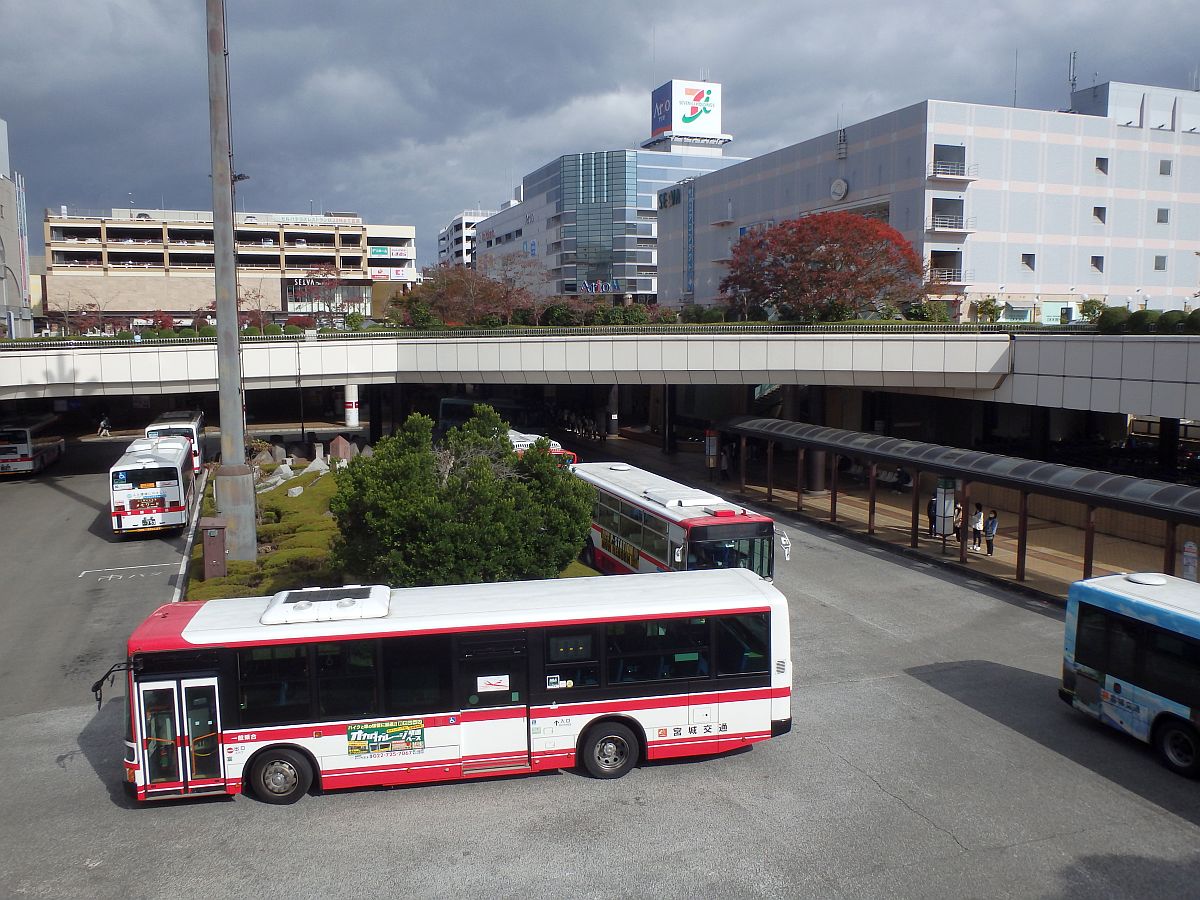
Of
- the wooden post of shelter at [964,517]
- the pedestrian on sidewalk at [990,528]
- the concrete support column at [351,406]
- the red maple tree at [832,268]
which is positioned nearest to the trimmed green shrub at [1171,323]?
the pedestrian on sidewalk at [990,528]

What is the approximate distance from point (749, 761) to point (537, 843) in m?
3.45

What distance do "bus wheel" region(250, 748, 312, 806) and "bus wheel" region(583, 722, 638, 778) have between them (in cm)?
337

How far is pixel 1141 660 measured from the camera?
11.8m

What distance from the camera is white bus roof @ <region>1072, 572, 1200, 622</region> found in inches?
458

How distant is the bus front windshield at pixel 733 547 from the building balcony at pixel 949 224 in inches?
1438

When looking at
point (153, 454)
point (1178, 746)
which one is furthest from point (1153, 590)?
point (153, 454)

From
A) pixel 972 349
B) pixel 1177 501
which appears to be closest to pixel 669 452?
pixel 972 349

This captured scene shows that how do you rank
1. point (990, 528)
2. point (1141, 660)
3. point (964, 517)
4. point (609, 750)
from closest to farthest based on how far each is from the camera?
point (609, 750) → point (1141, 660) → point (964, 517) → point (990, 528)

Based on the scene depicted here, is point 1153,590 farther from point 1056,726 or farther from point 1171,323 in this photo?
point 1171,323

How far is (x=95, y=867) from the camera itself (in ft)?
30.0

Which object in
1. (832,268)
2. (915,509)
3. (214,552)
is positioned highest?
(832,268)

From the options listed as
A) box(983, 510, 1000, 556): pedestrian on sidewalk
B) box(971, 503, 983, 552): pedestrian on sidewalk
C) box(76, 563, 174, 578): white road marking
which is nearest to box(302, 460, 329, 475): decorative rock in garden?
box(76, 563, 174, 578): white road marking

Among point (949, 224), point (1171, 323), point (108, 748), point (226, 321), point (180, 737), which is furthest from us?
point (949, 224)

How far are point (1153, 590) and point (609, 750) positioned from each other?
7.91 meters
